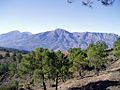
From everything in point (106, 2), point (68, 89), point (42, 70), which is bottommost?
point (68, 89)

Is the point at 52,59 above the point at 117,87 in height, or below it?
above

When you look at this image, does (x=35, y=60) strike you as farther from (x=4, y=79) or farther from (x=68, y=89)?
(x=4, y=79)

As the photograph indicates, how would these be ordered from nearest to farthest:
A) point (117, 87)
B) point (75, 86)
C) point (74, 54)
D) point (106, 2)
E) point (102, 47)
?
point (106, 2), point (117, 87), point (75, 86), point (102, 47), point (74, 54)

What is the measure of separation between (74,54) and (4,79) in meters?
66.8

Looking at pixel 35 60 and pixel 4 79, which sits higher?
pixel 35 60

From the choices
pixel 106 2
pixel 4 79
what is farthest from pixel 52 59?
pixel 4 79

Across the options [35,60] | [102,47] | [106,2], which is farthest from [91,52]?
[106,2]

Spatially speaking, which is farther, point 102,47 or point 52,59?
point 102,47

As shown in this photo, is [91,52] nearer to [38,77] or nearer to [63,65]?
[63,65]

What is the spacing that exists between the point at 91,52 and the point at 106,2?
229 feet

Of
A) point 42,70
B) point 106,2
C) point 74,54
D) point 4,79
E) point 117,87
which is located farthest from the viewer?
point 4,79

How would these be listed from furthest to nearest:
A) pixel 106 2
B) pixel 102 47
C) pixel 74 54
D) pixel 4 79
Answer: pixel 4 79 → pixel 74 54 → pixel 102 47 → pixel 106 2

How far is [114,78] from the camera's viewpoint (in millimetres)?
79438

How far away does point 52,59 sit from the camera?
250 ft
